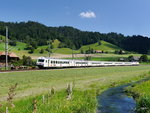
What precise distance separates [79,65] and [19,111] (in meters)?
79.9

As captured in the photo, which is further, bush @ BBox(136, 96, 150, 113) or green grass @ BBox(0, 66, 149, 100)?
green grass @ BBox(0, 66, 149, 100)

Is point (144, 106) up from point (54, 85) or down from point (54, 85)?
down

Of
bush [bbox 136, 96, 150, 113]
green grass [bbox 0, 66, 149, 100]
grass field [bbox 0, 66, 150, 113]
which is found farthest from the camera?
green grass [bbox 0, 66, 149, 100]

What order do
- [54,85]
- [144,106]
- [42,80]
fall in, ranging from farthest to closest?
[42,80], [54,85], [144,106]

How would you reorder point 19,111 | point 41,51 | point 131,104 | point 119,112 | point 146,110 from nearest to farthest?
point 19,111
point 146,110
point 119,112
point 131,104
point 41,51

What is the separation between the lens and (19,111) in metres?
16.3

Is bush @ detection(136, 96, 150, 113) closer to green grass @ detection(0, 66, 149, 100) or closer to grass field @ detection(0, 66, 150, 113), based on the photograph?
grass field @ detection(0, 66, 150, 113)

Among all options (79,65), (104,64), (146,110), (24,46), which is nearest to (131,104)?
(146,110)

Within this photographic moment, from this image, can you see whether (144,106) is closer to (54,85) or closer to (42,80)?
(54,85)

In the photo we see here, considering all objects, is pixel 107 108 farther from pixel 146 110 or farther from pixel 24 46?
pixel 24 46

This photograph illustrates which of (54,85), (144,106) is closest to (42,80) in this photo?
(54,85)

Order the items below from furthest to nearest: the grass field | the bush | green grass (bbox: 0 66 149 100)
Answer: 1. green grass (bbox: 0 66 149 100)
2. the grass field
3. the bush

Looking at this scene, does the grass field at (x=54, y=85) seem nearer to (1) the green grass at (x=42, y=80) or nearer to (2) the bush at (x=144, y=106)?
(1) the green grass at (x=42, y=80)

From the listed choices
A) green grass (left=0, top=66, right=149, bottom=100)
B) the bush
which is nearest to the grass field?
green grass (left=0, top=66, right=149, bottom=100)
